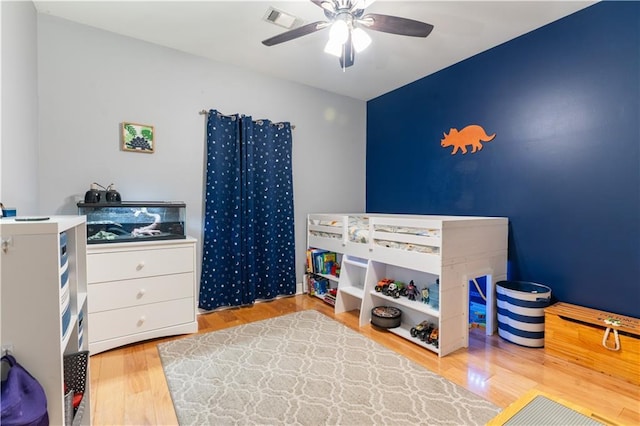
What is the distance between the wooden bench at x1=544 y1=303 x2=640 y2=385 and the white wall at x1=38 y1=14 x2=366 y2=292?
246 cm

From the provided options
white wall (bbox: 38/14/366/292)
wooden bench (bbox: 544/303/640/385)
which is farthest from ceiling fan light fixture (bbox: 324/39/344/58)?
wooden bench (bbox: 544/303/640/385)

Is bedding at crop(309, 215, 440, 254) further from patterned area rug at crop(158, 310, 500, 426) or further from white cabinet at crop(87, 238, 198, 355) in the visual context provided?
white cabinet at crop(87, 238, 198, 355)

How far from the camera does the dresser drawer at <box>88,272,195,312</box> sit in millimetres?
2268

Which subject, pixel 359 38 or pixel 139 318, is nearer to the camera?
pixel 359 38

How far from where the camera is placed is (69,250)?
54.6 inches

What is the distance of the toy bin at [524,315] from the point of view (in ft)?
7.75

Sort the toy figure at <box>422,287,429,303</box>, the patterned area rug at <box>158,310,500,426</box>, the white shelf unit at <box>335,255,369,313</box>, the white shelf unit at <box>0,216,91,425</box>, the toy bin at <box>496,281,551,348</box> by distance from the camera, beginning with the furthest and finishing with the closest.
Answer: the white shelf unit at <box>335,255,369,313</box> < the toy figure at <box>422,287,429,303</box> < the toy bin at <box>496,281,551,348</box> < the patterned area rug at <box>158,310,500,426</box> < the white shelf unit at <box>0,216,91,425</box>

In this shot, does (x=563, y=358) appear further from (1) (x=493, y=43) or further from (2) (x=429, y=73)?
(2) (x=429, y=73)

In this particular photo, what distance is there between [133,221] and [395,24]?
239cm

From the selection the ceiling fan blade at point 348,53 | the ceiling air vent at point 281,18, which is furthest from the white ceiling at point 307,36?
the ceiling fan blade at point 348,53

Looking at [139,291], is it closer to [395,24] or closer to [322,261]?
[322,261]

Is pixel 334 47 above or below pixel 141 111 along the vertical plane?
above

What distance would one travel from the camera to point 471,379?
198 centimetres

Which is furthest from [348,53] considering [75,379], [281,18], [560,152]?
[75,379]
